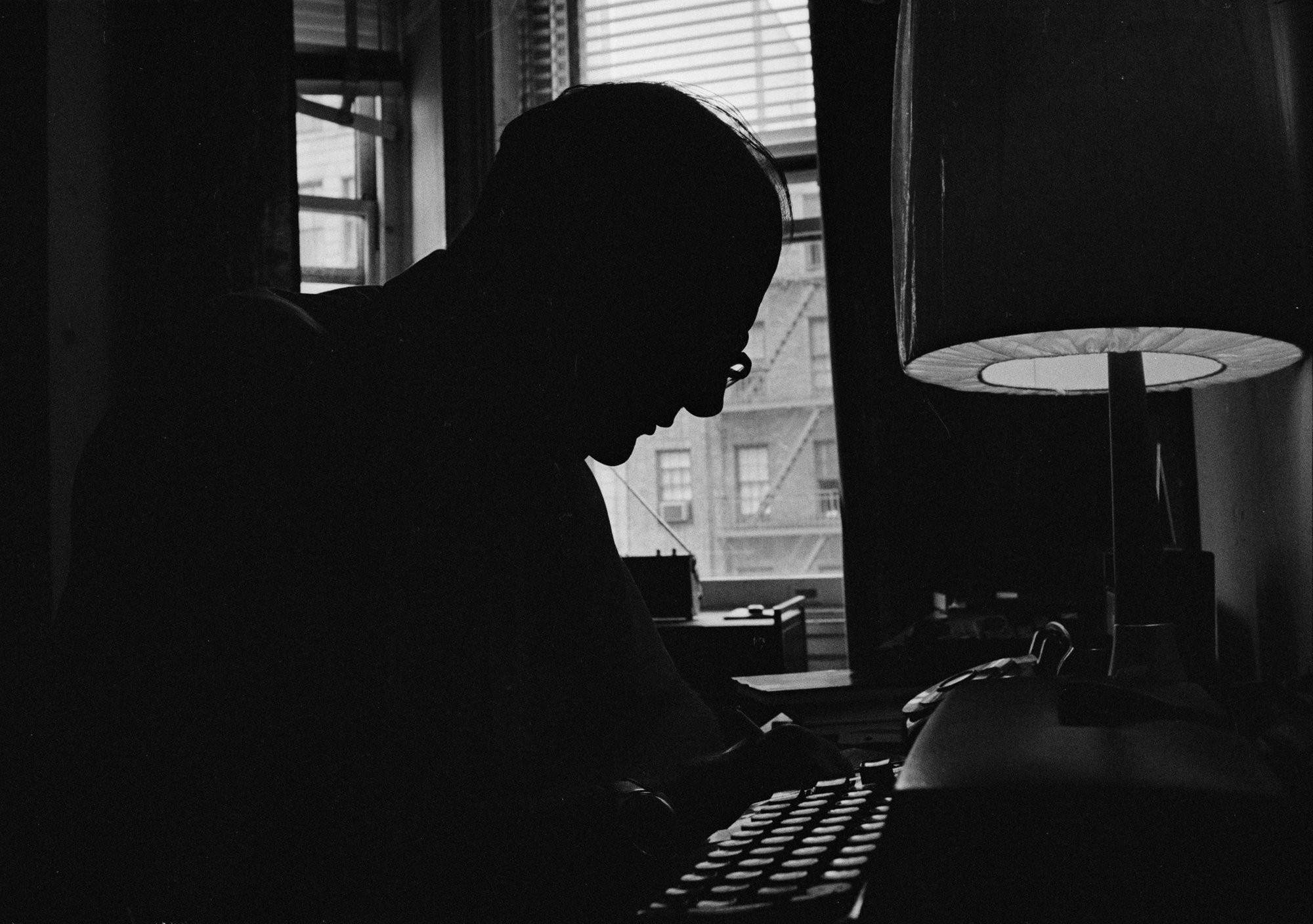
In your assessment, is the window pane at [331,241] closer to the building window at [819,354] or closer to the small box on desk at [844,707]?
the building window at [819,354]

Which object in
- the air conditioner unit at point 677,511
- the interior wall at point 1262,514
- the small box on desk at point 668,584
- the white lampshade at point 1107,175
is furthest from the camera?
the air conditioner unit at point 677,511

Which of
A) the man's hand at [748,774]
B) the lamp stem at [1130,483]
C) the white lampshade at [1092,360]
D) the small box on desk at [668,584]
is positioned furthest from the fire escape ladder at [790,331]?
the man's hand at [748,774]

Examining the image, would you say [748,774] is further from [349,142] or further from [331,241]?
[349,142]

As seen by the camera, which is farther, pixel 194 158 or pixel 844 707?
pixel 194 158

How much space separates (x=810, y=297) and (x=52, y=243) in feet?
5.64

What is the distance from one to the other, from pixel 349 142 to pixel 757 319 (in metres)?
1.18

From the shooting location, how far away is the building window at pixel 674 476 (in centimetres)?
272

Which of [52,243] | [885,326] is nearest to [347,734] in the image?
[52,243]

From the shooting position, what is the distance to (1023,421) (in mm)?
1883

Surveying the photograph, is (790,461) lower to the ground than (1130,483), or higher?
higher

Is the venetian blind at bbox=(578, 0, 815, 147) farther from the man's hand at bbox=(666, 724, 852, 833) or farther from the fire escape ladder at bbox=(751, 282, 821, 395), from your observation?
the man's hand at bbox=(666, 724, 852, 833)

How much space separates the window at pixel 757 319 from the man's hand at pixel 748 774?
1.92 meters

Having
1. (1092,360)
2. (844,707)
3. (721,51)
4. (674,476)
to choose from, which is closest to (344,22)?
(721,51)

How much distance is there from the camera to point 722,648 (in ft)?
6.55
